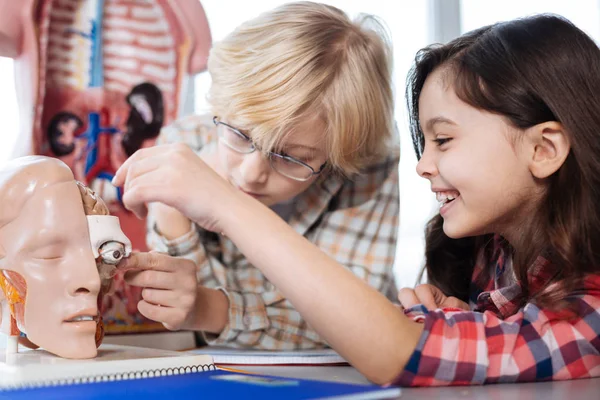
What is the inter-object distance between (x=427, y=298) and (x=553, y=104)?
363 mm

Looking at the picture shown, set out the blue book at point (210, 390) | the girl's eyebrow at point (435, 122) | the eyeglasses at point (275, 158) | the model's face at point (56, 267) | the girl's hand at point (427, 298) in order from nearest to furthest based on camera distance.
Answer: the blue book at point (210, 390) → the model's face at point (56, 267) → the girl's eyebrow at point (435, 122) → the girl's hand at point (427, 298) → the eyeglasses at point (275, 158)

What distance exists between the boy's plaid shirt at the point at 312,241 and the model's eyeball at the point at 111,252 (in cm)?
41

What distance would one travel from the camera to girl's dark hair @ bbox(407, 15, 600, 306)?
0.98 meters

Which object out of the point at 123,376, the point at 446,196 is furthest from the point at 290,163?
the point at 123,376

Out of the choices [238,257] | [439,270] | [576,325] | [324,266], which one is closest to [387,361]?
[324,266]

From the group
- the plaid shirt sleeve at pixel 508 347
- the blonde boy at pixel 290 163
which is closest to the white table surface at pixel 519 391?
the plaid shirt sleeve at pixel 508 347

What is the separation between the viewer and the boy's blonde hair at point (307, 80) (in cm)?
125

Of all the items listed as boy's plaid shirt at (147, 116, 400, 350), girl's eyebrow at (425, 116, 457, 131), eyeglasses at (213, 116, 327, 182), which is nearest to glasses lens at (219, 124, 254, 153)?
eyeglasses at (213, 116, 327, 182)

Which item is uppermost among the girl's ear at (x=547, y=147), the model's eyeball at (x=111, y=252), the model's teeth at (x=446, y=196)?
the girl's ear at (x=547, y=147)

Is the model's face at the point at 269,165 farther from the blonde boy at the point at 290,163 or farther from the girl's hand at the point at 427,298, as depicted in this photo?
the girl's hand at the point at 427,298

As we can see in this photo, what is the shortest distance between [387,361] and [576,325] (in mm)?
239

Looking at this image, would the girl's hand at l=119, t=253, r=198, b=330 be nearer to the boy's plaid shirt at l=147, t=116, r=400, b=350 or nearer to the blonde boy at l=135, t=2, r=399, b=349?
the blonde boy at l=135, t=2, r=399, b=349

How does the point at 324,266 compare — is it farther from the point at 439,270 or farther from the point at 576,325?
the point at 439,270

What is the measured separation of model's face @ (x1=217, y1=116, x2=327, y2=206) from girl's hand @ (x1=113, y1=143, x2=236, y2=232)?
1.13ft
